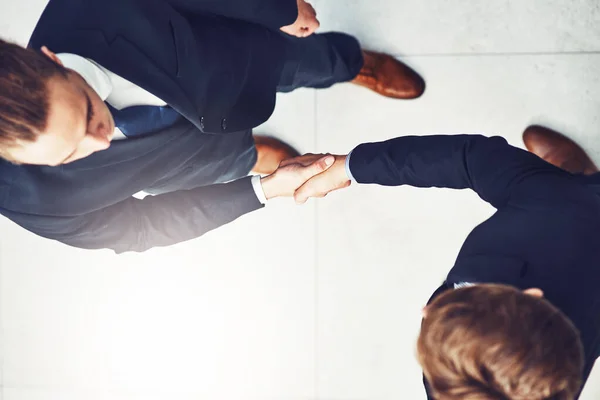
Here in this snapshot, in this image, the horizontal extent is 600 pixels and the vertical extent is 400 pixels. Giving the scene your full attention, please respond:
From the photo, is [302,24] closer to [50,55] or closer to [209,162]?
[209,162]

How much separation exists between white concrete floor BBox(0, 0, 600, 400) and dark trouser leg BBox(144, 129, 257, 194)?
0.28 m

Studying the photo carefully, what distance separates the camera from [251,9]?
0.95 m

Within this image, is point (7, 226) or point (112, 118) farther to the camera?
point (7, 226)

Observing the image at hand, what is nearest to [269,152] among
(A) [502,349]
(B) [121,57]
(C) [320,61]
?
(C) [320,61]

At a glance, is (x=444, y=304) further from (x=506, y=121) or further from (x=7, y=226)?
(x=7, y=226)

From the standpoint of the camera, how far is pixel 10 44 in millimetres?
736

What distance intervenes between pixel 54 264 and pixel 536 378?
1440mm

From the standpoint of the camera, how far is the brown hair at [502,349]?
2.23 ft

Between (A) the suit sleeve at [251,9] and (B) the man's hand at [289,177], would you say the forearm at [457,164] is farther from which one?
(A) the suit sleeve at [251,9]

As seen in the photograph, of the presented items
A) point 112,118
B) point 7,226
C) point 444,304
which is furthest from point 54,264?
point 444,304

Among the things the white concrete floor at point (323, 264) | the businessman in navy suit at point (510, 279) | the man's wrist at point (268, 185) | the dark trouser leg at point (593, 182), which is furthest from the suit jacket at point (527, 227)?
the white concrete floor at point (323, 264)

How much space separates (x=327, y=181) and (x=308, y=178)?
0.20 ft

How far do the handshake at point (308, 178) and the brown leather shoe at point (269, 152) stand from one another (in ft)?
1.13

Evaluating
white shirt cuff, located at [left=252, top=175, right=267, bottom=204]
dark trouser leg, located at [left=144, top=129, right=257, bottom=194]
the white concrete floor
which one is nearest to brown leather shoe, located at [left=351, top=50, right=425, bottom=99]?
the white concrete floor
